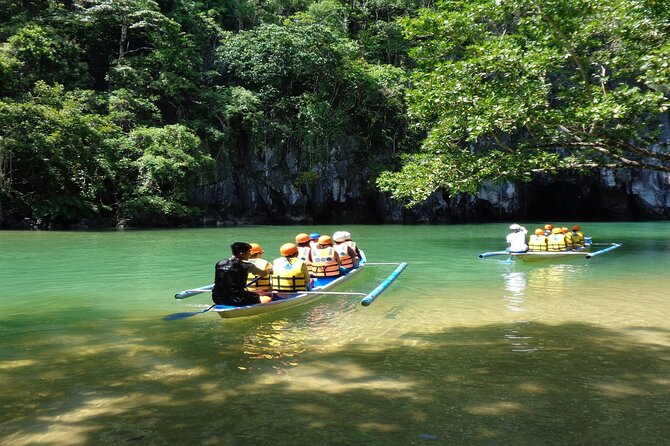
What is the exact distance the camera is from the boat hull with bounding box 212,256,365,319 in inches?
263

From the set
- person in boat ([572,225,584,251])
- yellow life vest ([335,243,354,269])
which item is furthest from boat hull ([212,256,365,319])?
person in boat ([572,225,584,251])

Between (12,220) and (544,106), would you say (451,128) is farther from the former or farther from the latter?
(12,220)

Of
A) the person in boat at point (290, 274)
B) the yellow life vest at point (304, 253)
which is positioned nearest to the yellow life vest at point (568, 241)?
the yellow life vest at point (304, 253)

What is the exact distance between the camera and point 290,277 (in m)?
7.76

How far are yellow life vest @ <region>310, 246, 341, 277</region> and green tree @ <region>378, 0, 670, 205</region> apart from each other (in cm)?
570

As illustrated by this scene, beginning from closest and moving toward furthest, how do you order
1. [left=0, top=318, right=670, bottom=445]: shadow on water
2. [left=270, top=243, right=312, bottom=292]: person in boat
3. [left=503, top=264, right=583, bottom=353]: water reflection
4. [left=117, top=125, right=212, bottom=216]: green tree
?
[left=0, top=318, right=670, bottom=445]: shadow on water
[left=503, top=264, right=583, bottom=353]: water reflection
[left=270, top=243, right=312, bottom=292]: person in boat
[left=117, top=125, right=212, bottom=216]: green tree

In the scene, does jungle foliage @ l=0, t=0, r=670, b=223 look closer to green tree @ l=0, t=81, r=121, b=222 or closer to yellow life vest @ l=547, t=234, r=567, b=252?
green tree @ l=0, t=81, r=121, b=222

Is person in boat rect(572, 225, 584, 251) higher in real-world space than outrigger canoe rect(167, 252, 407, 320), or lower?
higher

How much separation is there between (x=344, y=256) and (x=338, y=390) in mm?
6021

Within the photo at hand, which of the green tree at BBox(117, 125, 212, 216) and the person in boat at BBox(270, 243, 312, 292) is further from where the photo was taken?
the green tree at BBox(117, 125, 212, 216)

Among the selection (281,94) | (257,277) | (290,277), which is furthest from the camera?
(281,94)

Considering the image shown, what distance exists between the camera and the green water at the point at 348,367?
134 inches

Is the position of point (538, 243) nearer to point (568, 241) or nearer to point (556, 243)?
point (556, 243)

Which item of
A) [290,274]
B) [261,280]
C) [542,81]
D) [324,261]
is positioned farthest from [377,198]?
[261,280]
